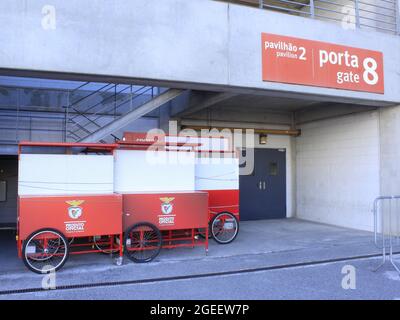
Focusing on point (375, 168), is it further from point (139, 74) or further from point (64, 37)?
point (64, 37)

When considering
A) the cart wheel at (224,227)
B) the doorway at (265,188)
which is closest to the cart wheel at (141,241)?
the cart wheel at (224,227)

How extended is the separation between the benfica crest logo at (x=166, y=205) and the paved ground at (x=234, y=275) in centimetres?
88

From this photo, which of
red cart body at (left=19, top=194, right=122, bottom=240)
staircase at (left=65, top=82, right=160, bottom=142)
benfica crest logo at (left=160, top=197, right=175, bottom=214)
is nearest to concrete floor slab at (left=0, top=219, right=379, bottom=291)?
red cart body at (left=19, top=194, right=122, bottom=240)

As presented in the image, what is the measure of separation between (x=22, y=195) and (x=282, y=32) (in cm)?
608

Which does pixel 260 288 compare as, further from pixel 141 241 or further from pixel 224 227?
pixel 224 227

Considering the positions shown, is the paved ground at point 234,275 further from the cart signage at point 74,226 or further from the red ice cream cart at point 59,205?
the cart signage at point 74,226

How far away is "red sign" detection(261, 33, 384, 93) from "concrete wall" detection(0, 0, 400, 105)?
184 millimetres

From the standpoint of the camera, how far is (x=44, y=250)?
6172 mm

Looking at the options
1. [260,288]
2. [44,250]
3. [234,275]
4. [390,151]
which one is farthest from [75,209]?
[390,151]

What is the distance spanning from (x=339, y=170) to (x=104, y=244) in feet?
24.4

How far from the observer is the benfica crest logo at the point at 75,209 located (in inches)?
250

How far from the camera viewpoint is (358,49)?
31.2 feet

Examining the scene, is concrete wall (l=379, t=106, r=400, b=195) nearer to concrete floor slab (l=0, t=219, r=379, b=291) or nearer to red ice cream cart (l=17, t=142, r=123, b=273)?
concrete floor slab (l=0, t=219, r=379, b=291)
